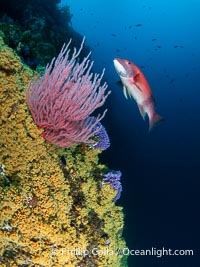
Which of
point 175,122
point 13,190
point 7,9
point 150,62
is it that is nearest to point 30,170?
point 13,190

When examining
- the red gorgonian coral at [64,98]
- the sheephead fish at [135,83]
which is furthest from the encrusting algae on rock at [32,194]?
the sheephead fish at [135,83]

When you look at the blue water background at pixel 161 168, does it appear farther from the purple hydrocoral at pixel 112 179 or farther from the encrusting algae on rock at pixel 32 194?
the encrusting algae on rock at pixel 32 194

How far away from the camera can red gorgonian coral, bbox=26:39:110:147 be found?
2705mm

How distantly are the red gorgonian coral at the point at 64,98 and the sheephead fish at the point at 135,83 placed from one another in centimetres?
23

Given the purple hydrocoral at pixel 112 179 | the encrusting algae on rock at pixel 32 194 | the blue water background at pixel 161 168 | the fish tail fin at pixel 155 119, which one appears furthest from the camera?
the blue water background at pixel 161 168

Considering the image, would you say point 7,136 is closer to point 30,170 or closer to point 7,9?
point 30,170

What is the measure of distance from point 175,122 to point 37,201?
22.4 meters

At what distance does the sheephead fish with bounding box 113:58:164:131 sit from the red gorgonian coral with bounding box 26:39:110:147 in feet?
0.77

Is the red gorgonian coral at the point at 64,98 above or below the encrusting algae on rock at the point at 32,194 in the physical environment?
above

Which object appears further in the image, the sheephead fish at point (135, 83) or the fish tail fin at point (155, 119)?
the fish tail fin at point (155, 119)

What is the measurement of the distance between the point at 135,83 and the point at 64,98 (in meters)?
0.77

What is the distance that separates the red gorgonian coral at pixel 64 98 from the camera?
2.70 m

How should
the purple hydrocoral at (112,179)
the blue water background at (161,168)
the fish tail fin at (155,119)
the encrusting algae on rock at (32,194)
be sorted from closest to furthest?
the encrusting algae on rock at (32,194)
the fish tail fin at (155,119)
the purple hydrocoral at (112,179)
the blue water background at (161,168)

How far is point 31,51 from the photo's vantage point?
5000 millimetres
